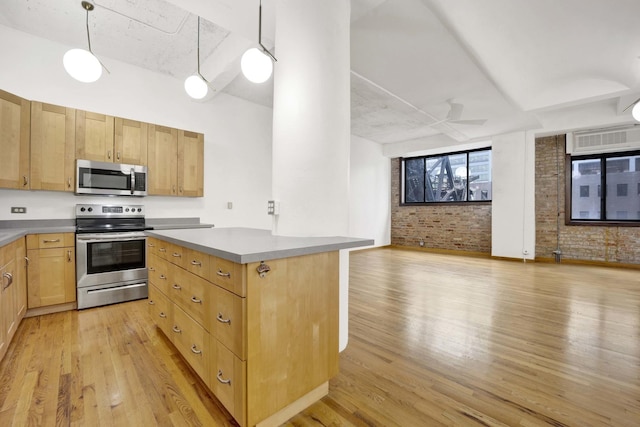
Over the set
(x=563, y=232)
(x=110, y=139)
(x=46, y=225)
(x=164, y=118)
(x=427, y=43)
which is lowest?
(x=563, y=232)

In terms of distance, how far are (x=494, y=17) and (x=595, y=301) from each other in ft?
11.8

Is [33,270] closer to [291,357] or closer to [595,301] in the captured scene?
[291,357]

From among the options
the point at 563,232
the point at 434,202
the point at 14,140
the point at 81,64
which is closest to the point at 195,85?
the point at 81,64

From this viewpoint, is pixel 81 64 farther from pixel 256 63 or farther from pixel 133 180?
pixel 133 180

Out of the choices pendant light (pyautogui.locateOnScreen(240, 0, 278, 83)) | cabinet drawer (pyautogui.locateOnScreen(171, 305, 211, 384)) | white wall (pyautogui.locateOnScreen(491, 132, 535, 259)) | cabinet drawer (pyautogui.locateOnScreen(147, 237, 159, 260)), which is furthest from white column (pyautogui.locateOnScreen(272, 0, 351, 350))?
white wall (pyautogui.locateOnScreen(491, 132, 535, 259))

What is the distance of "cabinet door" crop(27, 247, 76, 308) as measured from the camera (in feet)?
9.23

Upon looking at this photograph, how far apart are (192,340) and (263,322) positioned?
2.45ft

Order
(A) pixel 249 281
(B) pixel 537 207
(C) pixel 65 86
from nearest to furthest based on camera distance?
(A) pixel 249 281 < (C) pixel 65 86 < (B) pixel 537 207

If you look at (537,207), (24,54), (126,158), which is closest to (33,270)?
(126,158)

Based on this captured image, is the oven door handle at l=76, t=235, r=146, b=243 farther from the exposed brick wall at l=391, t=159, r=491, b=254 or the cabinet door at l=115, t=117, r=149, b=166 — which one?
the exposed brick wall at l=391, t=159, r=491, b=254

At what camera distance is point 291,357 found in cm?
144

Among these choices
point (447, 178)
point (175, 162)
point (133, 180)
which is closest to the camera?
point (133, 180)

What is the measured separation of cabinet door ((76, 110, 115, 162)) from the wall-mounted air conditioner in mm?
8473

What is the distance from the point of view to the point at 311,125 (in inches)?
77.2
